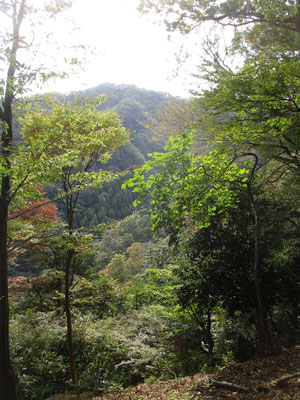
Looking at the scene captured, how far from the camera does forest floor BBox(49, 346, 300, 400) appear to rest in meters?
2.43

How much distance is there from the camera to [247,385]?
2.75 metres

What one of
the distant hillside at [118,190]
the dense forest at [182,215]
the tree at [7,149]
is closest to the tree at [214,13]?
the dense forest at [182,215]

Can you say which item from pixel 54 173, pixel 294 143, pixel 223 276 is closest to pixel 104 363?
pixel 223 276

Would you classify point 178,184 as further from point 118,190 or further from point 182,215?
point 118,190

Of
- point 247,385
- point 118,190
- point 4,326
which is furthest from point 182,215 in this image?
point 118,190

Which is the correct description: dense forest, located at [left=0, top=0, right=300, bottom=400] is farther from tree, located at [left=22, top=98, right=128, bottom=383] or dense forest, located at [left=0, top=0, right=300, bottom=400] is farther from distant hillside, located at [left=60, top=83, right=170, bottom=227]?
distant hillside, located at [left=60, top=83, right=170, bottom=227]

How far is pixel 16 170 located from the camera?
3.20m

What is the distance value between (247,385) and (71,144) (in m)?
4.27

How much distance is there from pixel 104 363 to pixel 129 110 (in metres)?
73.4

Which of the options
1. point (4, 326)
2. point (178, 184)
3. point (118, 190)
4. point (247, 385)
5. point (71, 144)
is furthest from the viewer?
point (118, 190)

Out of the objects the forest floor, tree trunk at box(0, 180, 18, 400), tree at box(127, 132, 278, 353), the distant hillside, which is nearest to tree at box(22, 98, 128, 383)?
tree trunk at box(0, 180, 18, 400)

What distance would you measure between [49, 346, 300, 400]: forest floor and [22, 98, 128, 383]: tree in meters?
2.58

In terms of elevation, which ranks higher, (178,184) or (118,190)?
(118,190)

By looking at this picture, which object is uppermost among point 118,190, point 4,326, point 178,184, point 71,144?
point 118,190
